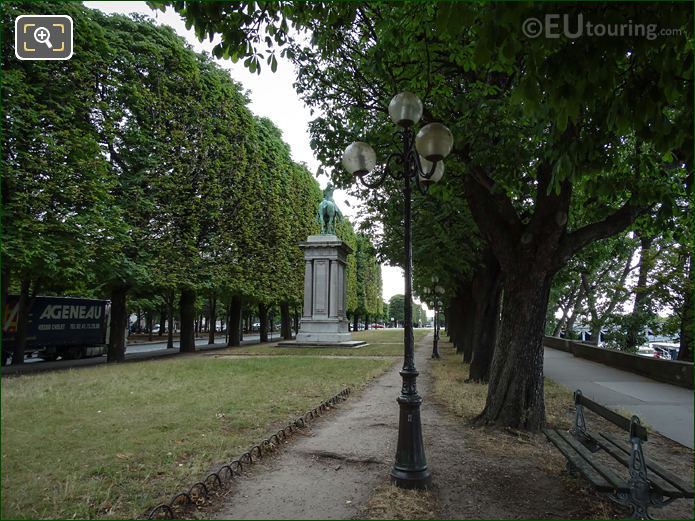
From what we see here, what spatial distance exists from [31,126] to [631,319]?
23.6 meters

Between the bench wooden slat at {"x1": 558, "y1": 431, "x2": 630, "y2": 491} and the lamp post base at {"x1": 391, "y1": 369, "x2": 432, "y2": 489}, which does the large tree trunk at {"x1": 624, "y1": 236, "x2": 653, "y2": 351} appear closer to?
the bench wooden slat at {"x1": 558, "y1": 431, "x2": 630, "y2": 491}

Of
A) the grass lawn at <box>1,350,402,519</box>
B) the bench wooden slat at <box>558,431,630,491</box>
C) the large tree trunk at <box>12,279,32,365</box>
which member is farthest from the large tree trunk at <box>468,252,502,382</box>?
the large tree trunk at <box>12,279,32,365</box>

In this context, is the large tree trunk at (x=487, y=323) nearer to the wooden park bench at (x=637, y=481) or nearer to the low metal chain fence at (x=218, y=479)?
the low metal chain fence at (x=218, y=479)

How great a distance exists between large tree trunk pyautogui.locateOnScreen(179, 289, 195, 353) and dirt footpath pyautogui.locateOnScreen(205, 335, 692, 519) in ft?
63.0

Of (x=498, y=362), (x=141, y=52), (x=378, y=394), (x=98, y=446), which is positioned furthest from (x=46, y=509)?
(x=141, y=52)

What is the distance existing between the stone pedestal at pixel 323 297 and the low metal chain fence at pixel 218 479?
2295 centimetres

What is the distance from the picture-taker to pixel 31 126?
1414 cm

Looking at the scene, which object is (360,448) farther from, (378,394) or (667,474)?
(378,394)

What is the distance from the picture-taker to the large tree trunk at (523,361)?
8.20 metres

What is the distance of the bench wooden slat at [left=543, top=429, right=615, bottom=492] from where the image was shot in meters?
4.48

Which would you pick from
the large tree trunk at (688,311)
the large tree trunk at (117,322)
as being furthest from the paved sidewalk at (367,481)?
the large tree trunk at (117,322)

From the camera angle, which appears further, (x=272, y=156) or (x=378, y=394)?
(x=272, y=156)

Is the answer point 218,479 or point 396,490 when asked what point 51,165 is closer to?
point 218,479

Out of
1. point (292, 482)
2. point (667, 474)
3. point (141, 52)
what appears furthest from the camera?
point (141, 52)
